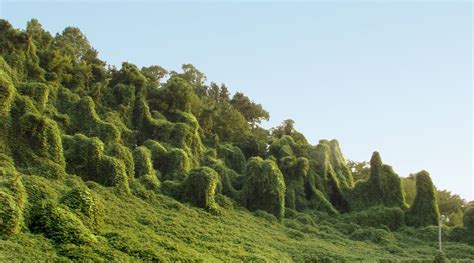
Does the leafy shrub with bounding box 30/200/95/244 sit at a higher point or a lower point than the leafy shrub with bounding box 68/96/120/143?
lower

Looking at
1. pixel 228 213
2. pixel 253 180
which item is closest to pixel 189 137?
pixel 253 180

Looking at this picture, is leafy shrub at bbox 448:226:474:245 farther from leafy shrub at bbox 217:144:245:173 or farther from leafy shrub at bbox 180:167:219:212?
leafy shrub at bbox 180:167:219:212

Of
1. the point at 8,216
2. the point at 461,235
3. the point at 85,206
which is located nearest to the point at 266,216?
the point at 461,235

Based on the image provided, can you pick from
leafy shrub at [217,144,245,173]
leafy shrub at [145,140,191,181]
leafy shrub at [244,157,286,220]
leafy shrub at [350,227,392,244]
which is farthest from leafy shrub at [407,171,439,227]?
leafy shrub at [145,140,191,181]

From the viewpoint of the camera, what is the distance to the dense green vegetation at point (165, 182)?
13.0m

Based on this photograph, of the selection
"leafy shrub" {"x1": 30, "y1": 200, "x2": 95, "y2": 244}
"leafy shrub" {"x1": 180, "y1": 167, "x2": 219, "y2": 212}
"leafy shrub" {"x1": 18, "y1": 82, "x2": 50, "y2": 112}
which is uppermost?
"leafy shrub" {"x1": 18, "y1": 82, "x2": 50, "y2": 112}

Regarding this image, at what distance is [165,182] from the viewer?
20.6 meters

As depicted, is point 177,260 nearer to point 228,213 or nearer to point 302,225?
point 228,213

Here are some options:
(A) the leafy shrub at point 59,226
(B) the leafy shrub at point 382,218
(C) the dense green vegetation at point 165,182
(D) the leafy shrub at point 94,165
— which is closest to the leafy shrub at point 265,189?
(C) the dense green vegetation at point 165,182

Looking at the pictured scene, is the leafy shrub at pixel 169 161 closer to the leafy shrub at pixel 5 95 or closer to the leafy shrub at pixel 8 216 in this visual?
the leafy shrub at pixel 5 95

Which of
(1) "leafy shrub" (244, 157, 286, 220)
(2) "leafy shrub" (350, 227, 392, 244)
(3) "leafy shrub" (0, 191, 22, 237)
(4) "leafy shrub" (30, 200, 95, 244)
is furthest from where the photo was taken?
(1) "leafy shrub" (244, 157, 286, 220)

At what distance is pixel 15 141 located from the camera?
55.3ft

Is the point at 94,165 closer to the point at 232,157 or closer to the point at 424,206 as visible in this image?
the point at 232,157

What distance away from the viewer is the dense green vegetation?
1304 cm
